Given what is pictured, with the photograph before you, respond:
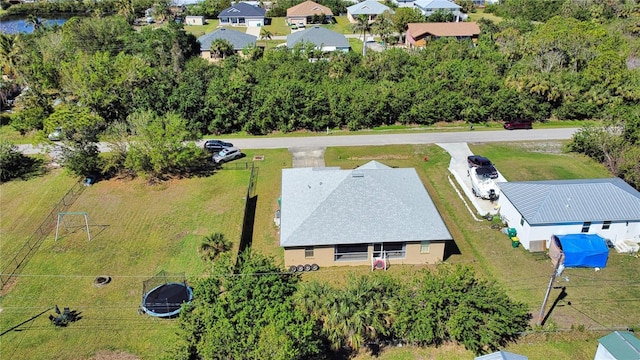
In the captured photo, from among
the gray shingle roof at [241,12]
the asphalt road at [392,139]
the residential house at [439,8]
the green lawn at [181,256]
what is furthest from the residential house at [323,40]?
the green lawn at [181,256]

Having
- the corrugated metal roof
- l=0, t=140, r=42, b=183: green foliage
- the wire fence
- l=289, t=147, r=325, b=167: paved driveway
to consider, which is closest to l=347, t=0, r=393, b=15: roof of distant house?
l=289, t=147, r=325, b=167: paved driveway

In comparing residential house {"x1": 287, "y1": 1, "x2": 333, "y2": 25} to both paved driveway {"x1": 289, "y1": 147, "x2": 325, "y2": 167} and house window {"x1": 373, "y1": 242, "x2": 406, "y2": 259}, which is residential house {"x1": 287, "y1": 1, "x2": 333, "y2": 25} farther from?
house window {"x1": 373, "y1": 242, "x2": 406, "y2": 259}

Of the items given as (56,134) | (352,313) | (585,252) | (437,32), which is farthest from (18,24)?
(585,252)

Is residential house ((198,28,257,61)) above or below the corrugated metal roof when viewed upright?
above

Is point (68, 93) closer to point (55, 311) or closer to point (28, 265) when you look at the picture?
point (28, 265)

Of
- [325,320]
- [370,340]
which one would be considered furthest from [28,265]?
[370,340]
